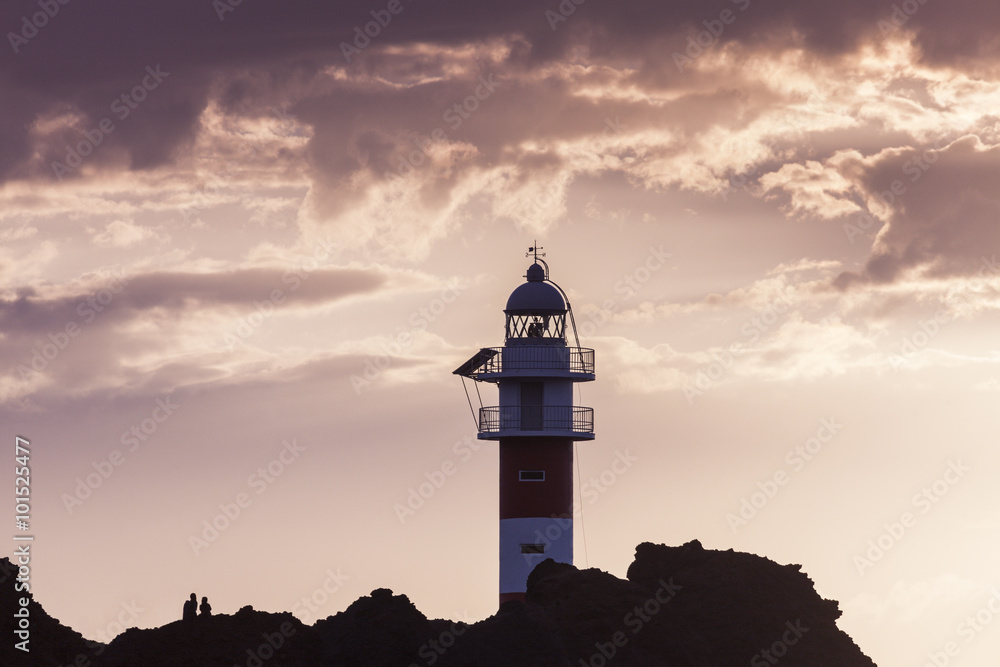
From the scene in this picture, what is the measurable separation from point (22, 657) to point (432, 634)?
11.8m

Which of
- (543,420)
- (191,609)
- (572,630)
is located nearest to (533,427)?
(543,420)

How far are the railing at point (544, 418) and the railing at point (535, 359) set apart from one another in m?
1.42

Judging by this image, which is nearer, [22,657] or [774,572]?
[22,657]

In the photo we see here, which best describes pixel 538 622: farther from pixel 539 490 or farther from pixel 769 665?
pixel 539 490

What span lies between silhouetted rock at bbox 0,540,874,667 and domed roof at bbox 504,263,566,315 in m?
11.4

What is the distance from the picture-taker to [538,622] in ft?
174

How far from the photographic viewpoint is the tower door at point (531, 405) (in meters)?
65.9

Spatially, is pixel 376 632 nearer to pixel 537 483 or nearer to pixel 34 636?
pixel 34 636

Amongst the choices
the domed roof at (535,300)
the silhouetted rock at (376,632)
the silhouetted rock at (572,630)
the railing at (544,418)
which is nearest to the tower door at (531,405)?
the railing at (544,418)

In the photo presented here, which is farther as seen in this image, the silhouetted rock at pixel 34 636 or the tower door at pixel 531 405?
the tower door at pixel 531 405

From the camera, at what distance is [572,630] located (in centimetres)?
5388

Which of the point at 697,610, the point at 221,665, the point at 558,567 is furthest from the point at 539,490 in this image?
the point at 221,665

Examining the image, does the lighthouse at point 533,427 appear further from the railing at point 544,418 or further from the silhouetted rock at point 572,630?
the silhouetted rock at point 572,630

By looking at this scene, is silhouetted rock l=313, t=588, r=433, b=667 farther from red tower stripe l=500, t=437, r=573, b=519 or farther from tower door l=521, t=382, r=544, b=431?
tower door l=521, t=382, r=544, b=431
